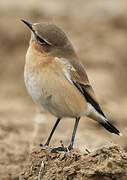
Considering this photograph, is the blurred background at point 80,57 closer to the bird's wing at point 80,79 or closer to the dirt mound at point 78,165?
the bird's wing at point 80,79

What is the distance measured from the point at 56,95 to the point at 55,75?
0.87 feet

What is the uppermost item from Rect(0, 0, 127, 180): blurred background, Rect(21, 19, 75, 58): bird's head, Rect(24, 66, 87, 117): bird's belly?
Rect(0, 0, 127, 180): blurred background

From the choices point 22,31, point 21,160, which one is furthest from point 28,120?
point 22,31

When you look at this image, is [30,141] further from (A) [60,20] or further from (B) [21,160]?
(A) [60,20]

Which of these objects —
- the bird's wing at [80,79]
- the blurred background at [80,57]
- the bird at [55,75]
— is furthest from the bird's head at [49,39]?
the blurred background at [80,57]

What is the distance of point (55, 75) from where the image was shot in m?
6.80

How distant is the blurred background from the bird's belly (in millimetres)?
1763

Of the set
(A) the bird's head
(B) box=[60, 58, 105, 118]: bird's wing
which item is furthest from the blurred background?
(A) the bird's head

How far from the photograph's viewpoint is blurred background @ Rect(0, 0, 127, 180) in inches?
388

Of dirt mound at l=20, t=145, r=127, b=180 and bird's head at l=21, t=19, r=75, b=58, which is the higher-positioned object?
bird's head at l=21, t=19, r=75, b=58

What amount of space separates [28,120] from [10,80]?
8.95ft

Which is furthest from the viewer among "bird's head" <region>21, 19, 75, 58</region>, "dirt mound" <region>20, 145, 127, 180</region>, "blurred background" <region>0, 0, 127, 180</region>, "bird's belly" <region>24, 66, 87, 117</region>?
"blurred background" <region>0, 0, 127, 180</region>

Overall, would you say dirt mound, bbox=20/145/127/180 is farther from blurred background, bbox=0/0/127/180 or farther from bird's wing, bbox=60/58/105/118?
blurred background, bbox=0/0/127/180

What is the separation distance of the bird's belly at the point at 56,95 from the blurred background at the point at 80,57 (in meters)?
1.76
